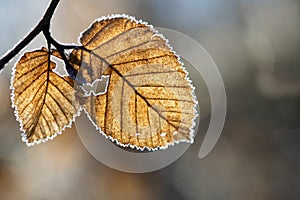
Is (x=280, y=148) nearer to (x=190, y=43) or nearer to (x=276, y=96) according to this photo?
(x=276, y=96)

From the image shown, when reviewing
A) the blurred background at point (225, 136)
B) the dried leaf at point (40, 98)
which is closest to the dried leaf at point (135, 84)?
the dried leaf at point (40, 98)

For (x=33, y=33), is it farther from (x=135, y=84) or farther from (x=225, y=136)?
(x=225, y=136)

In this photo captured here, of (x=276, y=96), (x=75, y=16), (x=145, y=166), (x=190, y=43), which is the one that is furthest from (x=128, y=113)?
(x=276, y=96)

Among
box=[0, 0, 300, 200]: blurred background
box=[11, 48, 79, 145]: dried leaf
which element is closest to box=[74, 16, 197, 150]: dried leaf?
box=[11, 48, 79, 145]: dried leaf

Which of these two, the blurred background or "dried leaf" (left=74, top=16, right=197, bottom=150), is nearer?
"dried leaf" (left=74, top=16, right=197, bottom=150)

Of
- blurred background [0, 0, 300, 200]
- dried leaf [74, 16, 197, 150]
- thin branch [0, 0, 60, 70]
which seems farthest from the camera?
blurred background [0, 0, 300, 200]

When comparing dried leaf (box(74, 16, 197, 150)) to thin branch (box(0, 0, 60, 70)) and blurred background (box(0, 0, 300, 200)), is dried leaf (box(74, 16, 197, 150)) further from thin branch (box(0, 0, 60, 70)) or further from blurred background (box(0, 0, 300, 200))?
blurred background (box(0, 0, 300, 200))

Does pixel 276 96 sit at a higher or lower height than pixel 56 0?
lower
